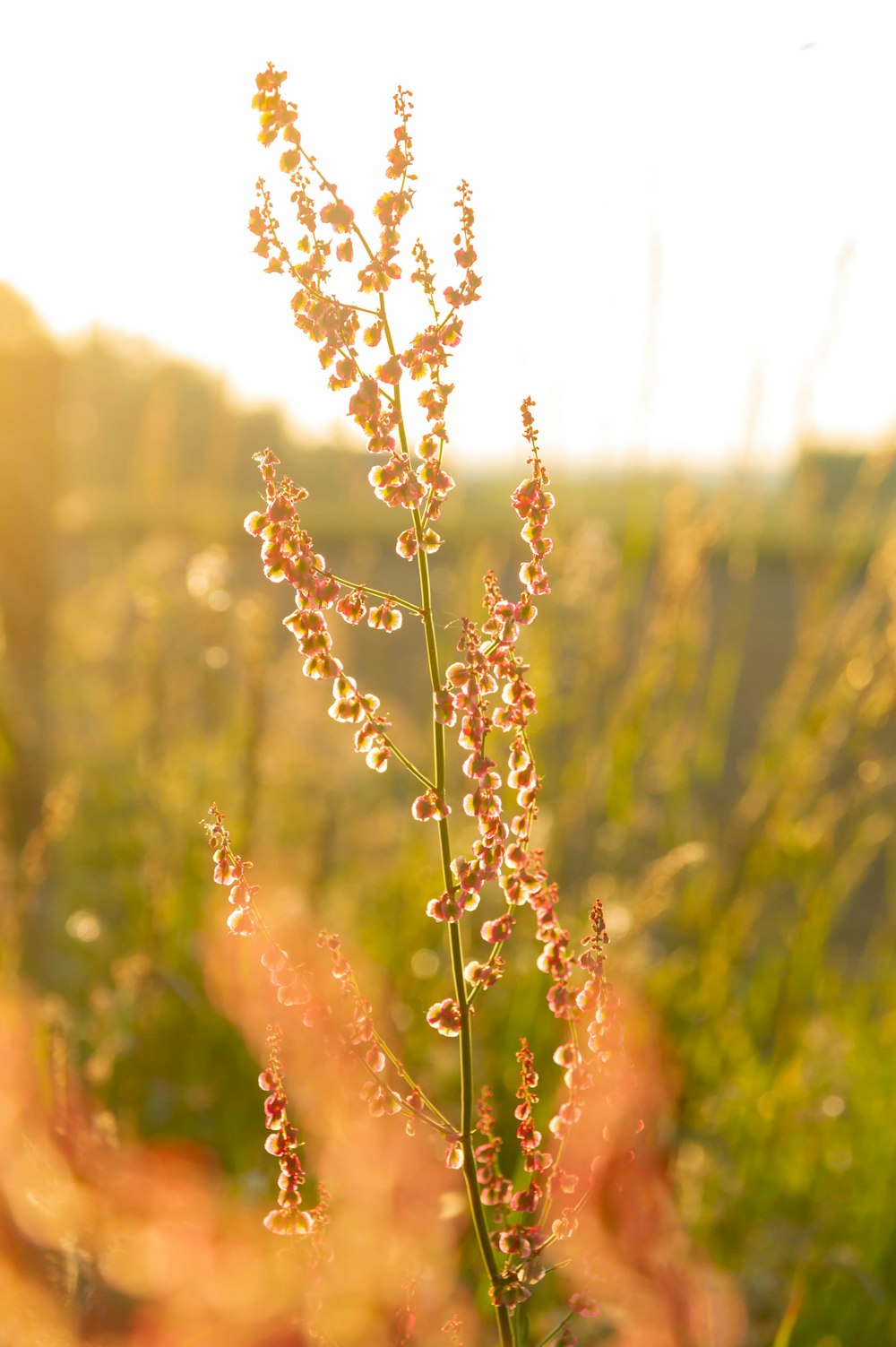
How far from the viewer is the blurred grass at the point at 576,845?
9.46ft

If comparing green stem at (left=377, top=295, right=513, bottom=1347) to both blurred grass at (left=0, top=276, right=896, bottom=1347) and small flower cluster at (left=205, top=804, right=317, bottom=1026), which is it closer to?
small flower cluster at (left=205, top=804, right=317, bottom=1026)

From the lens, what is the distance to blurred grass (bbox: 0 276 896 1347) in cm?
288

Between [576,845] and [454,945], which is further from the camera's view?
[576,845]

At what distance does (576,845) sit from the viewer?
4281 mm

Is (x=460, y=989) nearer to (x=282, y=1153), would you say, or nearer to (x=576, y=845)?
(x=282, y=1153)

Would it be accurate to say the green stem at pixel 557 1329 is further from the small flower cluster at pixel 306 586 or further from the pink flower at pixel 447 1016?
the small flower cluster at pixel 306 586

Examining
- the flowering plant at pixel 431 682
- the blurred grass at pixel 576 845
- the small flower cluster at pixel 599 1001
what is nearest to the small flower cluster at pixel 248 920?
the flowering plant at pixel 431 682

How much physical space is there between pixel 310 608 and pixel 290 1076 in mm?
1766

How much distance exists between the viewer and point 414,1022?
332 centimetres

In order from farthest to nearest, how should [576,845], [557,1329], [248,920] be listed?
[576,845] → [557,1329] → [248,920]

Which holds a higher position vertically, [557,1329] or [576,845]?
[557,1329]

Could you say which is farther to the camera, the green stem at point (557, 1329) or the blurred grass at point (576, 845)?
the blurred grass at point (576, 845)

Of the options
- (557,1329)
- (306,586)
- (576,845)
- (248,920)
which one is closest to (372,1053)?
(248,920)

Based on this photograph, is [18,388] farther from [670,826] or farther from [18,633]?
[670,826]
